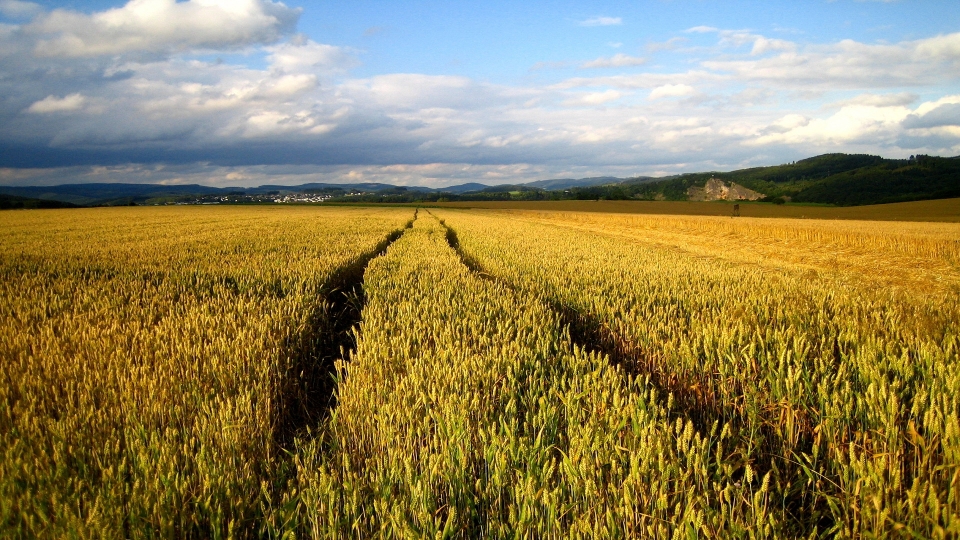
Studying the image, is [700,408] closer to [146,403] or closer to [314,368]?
[314,368]

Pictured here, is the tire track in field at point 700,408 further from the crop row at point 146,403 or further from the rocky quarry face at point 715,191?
the rocky quarry face at point 715,191

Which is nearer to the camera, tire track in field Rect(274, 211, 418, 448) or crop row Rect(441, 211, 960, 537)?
crop row Rect(441, 211, 960, 537)

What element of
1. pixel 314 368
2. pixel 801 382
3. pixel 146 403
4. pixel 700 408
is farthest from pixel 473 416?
pixel 314 368

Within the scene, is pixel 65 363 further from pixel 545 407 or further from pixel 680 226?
pixel 680 226

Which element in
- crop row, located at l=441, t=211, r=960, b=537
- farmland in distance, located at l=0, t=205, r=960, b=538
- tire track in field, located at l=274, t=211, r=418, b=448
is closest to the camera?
farmland in distance, located at l=0, t=205, r=960, b=538

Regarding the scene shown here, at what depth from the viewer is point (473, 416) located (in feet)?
8.71

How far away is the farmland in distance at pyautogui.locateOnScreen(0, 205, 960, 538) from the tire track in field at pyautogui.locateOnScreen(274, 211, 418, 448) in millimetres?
32

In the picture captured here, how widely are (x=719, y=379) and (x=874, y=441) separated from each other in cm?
124

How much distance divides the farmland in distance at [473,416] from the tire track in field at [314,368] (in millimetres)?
32

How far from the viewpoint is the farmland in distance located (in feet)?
6.08

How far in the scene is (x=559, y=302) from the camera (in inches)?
247

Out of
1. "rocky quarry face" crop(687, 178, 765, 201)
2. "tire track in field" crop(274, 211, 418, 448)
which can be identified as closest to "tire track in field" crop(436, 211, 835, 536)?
"tire track in field" crop(274, 211, 418, 448)

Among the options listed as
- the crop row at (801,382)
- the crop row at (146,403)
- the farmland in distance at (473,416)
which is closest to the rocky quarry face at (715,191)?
the crop row at (801,382)

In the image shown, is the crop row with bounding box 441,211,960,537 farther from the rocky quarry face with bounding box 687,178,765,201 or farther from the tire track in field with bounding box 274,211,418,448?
the rocky quarry face with bounding box 687,178,765,201
